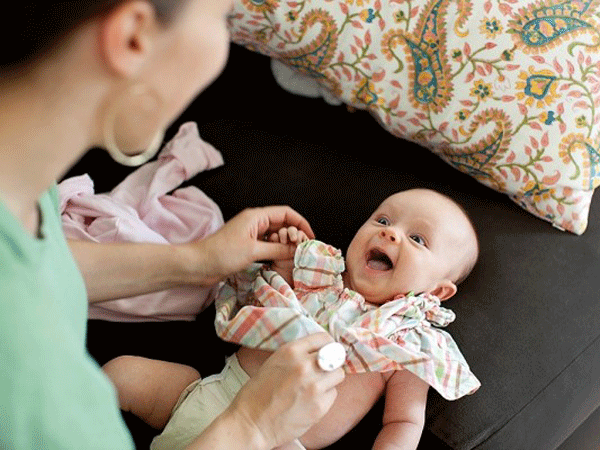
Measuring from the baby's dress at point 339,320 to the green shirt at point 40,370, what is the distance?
0.40 m

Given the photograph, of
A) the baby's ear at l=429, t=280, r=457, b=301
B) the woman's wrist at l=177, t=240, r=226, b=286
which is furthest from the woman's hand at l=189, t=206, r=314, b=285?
the baby's ear at l=429, t=280, r=457, b=301

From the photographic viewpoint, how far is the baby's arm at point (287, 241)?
124cm

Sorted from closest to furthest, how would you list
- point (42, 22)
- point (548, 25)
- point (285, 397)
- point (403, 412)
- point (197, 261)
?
point (42, 22), point (285, 397), point (403, 412), point (197, 261), point (548, 25)

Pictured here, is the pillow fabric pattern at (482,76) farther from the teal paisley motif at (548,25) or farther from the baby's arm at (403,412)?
the baby's arm at (403,412)

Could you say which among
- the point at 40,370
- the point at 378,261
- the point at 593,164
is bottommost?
the point at 378,261

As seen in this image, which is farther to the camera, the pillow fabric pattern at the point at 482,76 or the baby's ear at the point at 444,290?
the pillow fabric pattern at the point at 482,76

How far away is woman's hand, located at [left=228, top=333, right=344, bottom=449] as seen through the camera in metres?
0.95

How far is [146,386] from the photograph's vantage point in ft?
3.75

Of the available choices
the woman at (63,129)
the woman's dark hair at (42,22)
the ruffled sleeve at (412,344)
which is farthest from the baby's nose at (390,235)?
the woman's dark hair at (42,22)

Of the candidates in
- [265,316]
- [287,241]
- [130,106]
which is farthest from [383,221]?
[130,106]

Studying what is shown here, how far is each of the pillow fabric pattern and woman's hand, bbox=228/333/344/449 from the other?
2.04 feet

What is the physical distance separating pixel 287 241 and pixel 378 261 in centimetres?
16

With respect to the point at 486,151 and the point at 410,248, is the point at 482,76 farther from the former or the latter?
the point at 410,248

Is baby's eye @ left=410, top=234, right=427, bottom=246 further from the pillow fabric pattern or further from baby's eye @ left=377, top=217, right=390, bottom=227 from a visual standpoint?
the pillow fabric pattern
